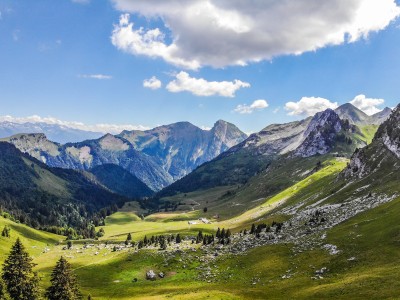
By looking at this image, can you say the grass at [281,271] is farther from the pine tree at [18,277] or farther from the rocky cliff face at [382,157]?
the pine tree at [18,277]

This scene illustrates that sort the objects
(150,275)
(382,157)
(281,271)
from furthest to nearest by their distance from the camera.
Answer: (382,157)
(150,275)
(281,271)

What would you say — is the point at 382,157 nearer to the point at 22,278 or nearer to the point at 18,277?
the point at 22,278

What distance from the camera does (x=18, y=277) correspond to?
69938 mm

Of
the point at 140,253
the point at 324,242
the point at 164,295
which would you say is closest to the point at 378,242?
the point at 324,242

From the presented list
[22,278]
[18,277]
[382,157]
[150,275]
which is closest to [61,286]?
[22,278]

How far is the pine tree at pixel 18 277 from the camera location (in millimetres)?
69688

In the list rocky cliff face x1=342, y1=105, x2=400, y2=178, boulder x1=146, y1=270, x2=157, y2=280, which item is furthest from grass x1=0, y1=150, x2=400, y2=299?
rocky cliff face x1=342, y1=105, x2=400, y2=178

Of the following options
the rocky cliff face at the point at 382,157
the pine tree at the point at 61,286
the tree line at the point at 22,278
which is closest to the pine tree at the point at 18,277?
the tree line at the point at 22,278

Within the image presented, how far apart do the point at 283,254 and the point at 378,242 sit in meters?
27.1

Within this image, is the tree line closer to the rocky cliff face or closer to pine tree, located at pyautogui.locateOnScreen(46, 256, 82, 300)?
pine tree, located at pyautogui.locateOnScreen(46, 256, 82, 300)

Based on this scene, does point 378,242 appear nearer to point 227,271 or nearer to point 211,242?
point 227,271

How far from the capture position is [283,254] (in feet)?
354

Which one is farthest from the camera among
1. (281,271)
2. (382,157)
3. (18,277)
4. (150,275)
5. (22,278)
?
(382,157)

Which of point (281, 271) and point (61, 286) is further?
point (281, 271)
